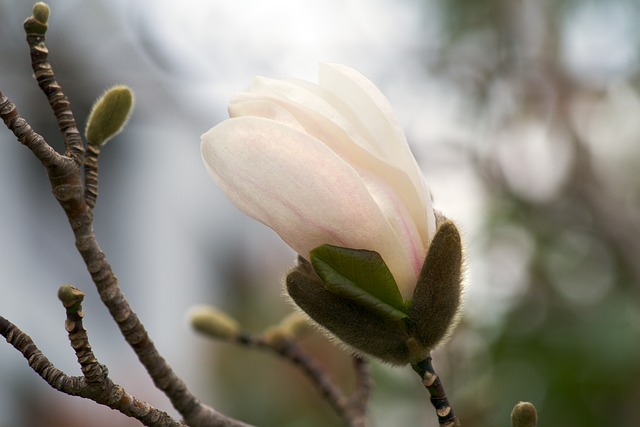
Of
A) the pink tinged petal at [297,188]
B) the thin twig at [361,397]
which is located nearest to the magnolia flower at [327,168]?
the pink tinged petal at [297,188]

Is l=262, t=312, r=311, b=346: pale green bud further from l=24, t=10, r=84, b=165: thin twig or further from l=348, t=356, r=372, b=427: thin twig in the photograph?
l=24, t=10, r=84, b=165: thin twig

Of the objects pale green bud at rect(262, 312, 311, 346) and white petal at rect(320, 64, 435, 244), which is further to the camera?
pale green bud at rect(262, 312, 311, 346)

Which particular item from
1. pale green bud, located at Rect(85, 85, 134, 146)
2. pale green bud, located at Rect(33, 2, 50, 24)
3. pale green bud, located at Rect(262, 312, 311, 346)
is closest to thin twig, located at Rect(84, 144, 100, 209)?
pale green bud, located at Rect(85, 85, 134, 146)

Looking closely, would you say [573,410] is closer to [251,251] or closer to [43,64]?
[43,64]

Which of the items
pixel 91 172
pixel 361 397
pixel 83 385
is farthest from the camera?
pixel 361 397

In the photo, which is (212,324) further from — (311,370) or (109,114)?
(109,114)

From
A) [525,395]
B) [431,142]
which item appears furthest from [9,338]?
[431,142]

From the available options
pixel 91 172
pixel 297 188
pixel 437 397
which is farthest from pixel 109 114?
pixel 437 397
